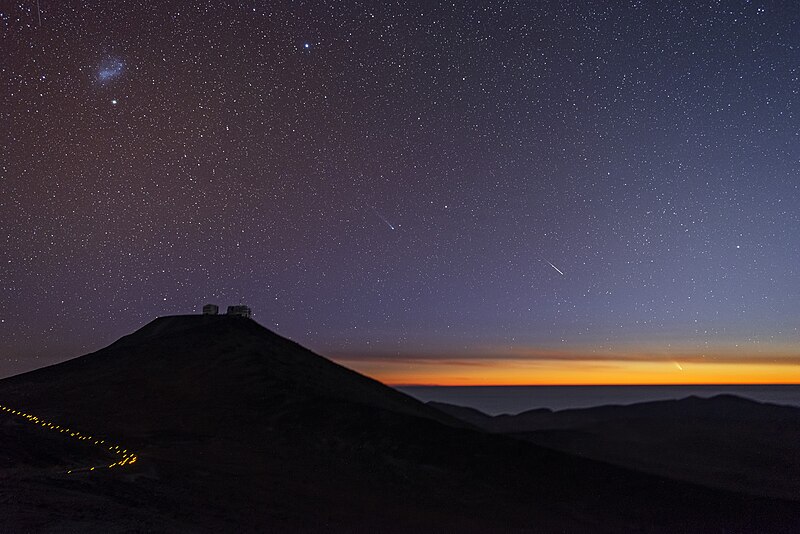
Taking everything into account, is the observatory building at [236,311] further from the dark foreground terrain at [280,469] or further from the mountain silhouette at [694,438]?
the mountain silhouette at [694,438]

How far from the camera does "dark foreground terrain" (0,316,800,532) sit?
27.5m

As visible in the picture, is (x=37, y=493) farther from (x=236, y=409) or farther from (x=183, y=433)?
(x=236, y=409)

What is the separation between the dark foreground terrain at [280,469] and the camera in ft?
90.1

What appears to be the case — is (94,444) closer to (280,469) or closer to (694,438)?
(280,469)

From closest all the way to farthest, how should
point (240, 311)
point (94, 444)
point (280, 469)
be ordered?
point (94, 444), point (280, 469), point (240, 311)

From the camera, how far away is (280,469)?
40594 millimetres

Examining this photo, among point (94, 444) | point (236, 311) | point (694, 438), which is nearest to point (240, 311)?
point (236, 311)

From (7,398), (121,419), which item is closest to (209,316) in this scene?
(7,398)

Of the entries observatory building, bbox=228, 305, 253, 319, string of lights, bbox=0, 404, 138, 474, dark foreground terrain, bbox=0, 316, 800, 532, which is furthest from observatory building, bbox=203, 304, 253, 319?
string of lights, bbox=0, 404, 138, 474

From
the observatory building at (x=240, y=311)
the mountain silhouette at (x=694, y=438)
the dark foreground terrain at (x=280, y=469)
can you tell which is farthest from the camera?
the observatory building at (x=240, y=311)

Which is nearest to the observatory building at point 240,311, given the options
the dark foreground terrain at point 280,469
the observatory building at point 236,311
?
the observatory building at point 236,311

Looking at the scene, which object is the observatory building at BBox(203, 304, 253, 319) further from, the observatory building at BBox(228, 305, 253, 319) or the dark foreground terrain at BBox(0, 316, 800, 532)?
the dark foreground terrain at BBox(0, 316, 800, 532)

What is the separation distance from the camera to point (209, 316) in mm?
86938

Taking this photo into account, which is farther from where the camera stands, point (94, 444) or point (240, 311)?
point (240, 311)
